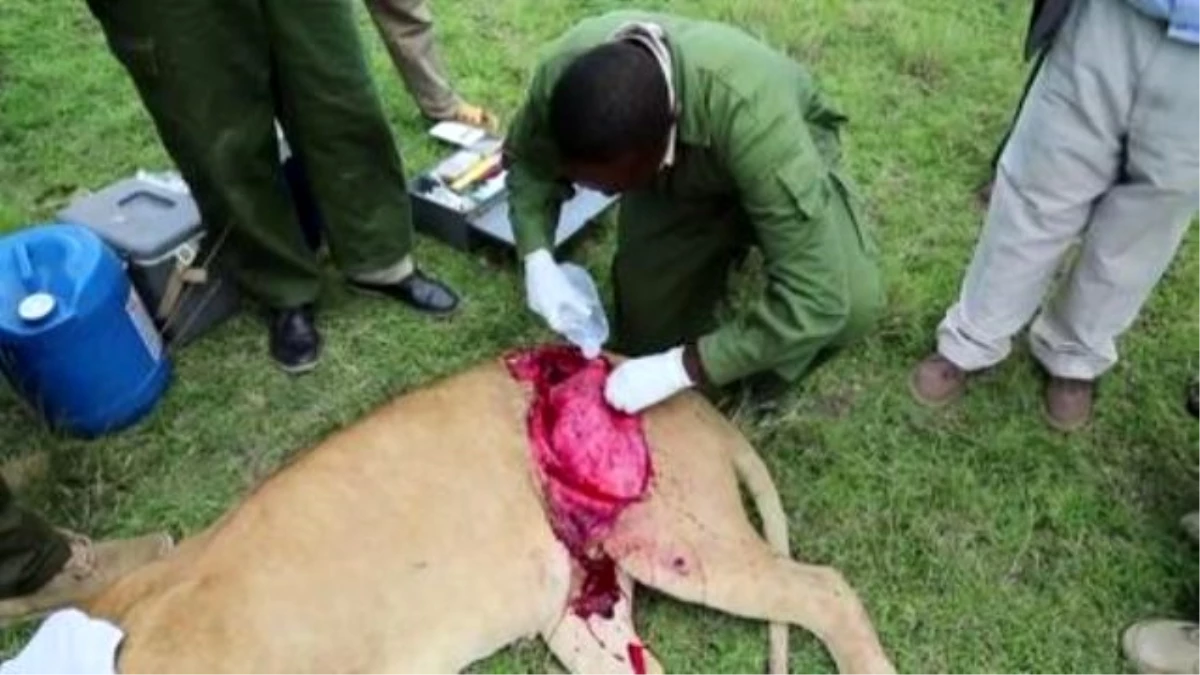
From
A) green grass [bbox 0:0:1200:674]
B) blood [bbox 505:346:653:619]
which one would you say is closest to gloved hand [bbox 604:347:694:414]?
blood [bbox 505:346:653:619]

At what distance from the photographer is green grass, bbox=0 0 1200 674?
3029 mm

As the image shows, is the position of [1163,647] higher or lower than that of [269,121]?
lower

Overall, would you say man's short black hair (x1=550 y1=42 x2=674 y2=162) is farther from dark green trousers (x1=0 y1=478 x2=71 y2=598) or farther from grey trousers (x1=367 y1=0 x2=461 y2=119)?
grey trousers (x1=367 y1=0 x2=461 y2=119)

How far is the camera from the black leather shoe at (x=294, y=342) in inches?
145

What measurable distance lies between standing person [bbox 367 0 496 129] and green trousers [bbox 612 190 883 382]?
4.17 feet

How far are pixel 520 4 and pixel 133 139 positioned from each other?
70.8 inches

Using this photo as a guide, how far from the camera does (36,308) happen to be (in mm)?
3084

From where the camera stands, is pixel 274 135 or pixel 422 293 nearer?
pixel 274 135

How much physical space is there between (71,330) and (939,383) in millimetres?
2465

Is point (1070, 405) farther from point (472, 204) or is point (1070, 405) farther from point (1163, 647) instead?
point (472, 204)

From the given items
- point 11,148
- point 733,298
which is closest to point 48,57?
point 11,148

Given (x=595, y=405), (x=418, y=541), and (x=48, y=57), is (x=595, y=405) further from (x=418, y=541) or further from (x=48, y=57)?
(x=48, y=57)

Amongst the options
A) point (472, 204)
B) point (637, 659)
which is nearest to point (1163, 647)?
point (637, 659)

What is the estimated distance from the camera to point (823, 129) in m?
3.15
